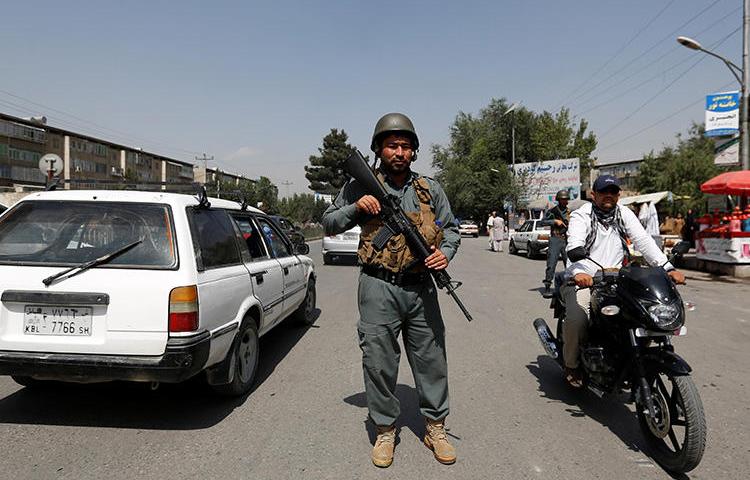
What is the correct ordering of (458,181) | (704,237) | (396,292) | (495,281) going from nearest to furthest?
1. (396,292)
2. (495,281)
3. (704,237)
4. (458,181)

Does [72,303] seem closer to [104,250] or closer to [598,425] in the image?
[104,250]

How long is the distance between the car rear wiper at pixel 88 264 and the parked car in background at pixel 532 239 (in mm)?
15627

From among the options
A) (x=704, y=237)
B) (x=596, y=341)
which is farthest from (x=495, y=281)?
(x=596, y=341)

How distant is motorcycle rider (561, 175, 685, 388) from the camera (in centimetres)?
367

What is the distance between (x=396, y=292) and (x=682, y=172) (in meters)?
47.4

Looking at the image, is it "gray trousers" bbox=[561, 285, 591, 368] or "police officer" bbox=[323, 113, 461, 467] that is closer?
"police officer" bbox=[323, 113, 461, 467]

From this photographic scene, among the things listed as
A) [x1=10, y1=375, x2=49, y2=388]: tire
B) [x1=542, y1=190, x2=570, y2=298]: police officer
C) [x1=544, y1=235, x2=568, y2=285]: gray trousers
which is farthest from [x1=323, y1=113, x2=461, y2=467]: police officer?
[x1=544, y1=235, x2=568, y2=285]: gray trousers

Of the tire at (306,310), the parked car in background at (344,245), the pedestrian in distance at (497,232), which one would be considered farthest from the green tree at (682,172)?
the tire at (306,310)

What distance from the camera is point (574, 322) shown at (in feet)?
12.0

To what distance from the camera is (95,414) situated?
360 cm

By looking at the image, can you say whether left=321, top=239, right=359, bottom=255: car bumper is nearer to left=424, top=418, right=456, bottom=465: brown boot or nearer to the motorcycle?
the motorcycle

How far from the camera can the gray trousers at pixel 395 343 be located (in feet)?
9.68

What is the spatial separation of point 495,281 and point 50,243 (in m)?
10.1

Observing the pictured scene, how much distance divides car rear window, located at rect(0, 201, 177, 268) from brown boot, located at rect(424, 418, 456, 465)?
197 centimetres
